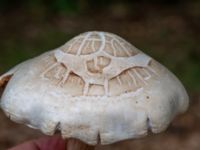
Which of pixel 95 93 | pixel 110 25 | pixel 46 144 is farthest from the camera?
pixel 110 25

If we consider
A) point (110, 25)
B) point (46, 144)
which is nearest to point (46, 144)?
point (46, 144)

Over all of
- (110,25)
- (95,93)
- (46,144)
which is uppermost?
(95,93)

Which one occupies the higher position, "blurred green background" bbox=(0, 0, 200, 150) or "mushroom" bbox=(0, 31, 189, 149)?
"mushroom" bbox=(0, 31, 189, 149)

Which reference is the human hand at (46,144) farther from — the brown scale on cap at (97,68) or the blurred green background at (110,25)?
the blurred green background at (110,25)

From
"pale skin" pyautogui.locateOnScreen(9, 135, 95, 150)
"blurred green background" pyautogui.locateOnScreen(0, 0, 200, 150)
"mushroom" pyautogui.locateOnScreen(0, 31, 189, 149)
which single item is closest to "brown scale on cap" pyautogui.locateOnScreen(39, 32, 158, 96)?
"mushroom" pyautogui.locateOnScreen(0, 31, 189, 149)

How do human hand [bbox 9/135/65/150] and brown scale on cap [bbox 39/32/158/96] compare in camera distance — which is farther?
human hand [bbox 9/135/65/150]

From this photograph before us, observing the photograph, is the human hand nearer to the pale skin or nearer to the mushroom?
the pale skin

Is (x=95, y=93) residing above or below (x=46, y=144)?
above

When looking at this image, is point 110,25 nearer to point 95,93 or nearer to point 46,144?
point 46,144
